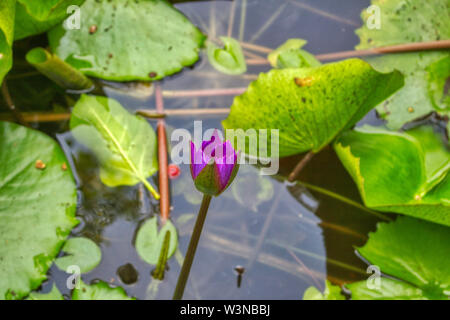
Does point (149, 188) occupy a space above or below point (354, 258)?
above

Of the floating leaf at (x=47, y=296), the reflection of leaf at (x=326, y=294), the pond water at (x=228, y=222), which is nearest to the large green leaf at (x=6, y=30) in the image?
the pond water at (x=228, y=222)

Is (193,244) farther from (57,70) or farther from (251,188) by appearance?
(57,70)

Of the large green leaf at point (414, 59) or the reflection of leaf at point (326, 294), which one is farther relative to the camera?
the large green leaf at point (414, 59)

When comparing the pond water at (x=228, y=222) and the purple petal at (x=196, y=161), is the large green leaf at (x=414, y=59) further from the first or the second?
the purple petal at (x=196, y=161)
